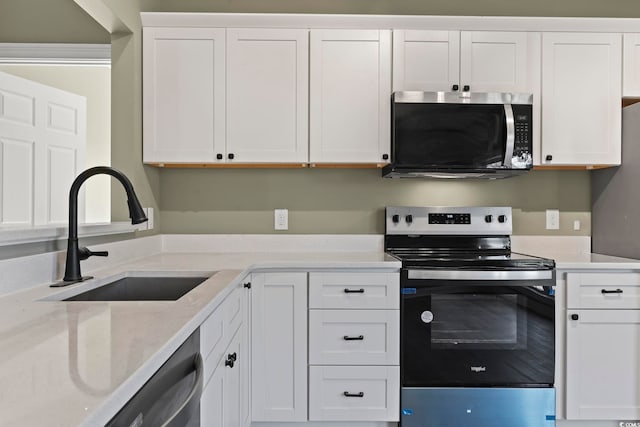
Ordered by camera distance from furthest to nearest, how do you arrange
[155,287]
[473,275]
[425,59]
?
1. [425,59]
2. [473,275]
3. [155,287]

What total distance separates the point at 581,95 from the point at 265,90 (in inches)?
70.5

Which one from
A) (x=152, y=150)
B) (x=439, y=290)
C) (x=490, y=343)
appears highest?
(x=152, y=150)

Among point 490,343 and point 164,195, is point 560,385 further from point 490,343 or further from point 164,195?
point 164,195

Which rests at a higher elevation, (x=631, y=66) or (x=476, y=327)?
(x=631, y=66)

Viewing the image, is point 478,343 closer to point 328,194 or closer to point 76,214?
point 328,194

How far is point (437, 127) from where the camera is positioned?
2342 mm

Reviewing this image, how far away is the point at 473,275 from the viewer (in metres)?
2.09

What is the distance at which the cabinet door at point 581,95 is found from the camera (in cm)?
242

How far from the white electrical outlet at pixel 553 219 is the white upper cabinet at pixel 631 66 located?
2.54 ft

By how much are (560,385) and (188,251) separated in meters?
2.20

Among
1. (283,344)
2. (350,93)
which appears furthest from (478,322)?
(350,93)

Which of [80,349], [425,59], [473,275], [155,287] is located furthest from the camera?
[425,59]

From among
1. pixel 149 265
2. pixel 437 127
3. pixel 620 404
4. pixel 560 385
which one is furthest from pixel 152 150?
pixel 620 404

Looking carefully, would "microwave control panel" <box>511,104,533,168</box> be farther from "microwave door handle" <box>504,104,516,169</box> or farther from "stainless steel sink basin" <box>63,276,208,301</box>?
"stainless steel sink basin" <box>63,276,208,301</box>
